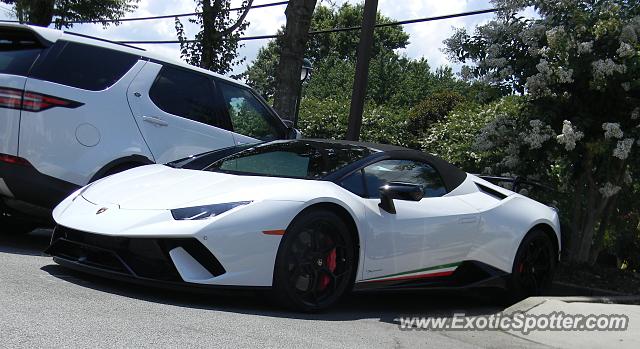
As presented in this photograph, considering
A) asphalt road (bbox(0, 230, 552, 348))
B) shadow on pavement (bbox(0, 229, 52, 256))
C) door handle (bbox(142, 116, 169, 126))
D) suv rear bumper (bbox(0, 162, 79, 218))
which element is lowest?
shadow on pavement (bbox(0, 229, 52, 256))

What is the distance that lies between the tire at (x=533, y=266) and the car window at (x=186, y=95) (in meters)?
3.13

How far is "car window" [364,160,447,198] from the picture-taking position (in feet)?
17.9

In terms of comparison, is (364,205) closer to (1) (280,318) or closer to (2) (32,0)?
(1) (280,318)

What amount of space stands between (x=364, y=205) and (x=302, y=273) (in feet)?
2.34

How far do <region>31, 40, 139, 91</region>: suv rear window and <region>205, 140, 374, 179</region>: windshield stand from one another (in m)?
1.42

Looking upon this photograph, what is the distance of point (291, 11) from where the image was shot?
11070 mm

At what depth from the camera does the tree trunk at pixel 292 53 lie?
432 inches

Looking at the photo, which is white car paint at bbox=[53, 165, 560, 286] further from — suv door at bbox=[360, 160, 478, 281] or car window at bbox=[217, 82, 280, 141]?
car window at bbox=[217, 82, 280, 141]

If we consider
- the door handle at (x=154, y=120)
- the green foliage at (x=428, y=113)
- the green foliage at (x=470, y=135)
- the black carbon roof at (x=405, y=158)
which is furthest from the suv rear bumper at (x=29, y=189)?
the green foliage at (x=428, y=113)

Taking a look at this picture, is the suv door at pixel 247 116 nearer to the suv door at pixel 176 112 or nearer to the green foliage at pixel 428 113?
the suv door at pixel 176 112

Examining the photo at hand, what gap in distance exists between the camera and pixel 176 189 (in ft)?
16.3

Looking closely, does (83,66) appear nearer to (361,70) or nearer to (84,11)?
(361,70)

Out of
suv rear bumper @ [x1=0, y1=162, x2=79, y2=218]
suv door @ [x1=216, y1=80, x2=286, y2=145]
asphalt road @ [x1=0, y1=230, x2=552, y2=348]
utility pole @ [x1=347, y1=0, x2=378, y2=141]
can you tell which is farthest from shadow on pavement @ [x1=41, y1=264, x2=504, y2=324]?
utility pole @ [x1=347, y1=0, x2=378, y2=141]

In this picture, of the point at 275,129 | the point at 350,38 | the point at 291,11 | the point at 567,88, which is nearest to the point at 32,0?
the point at 291,11
